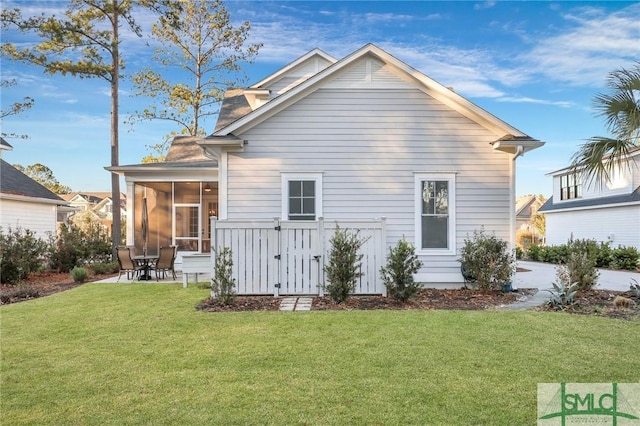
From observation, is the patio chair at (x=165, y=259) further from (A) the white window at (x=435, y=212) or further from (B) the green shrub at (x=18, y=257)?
(A) the white window at (x=435, y=212)

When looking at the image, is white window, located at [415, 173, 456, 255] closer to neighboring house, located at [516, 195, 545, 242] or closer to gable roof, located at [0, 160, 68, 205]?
gable roof, located at [0, 160, 68, 205]

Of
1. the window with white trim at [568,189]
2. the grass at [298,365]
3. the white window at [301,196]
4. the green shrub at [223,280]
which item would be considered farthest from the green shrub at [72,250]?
the window with white trim at [568,189]

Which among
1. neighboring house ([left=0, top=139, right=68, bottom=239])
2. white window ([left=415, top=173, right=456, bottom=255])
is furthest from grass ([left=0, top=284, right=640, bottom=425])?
neighboring house ([left=0, top=139, right=68, bottom=239])

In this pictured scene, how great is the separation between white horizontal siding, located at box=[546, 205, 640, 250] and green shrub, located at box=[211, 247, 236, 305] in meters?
15.7

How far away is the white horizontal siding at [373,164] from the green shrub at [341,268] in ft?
6.31

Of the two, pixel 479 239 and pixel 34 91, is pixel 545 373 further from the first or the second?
pixel 34 91

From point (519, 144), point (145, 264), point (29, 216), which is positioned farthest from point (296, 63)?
point (29, 216)

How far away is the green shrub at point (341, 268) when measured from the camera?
792cm

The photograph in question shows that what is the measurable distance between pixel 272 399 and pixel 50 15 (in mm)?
20095

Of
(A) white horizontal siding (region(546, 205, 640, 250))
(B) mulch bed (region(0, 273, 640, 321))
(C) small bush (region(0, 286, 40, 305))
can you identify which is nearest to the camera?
(B) mulch bed (region(0, 273, 640, 321))

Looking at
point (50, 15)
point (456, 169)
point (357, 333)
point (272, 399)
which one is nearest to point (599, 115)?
point (456, 169)

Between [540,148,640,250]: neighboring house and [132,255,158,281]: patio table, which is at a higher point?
[540,148,640,250]: neighboring house

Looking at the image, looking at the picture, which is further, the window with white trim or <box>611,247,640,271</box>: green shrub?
the window with white trim

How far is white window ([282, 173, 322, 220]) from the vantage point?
9891mm
